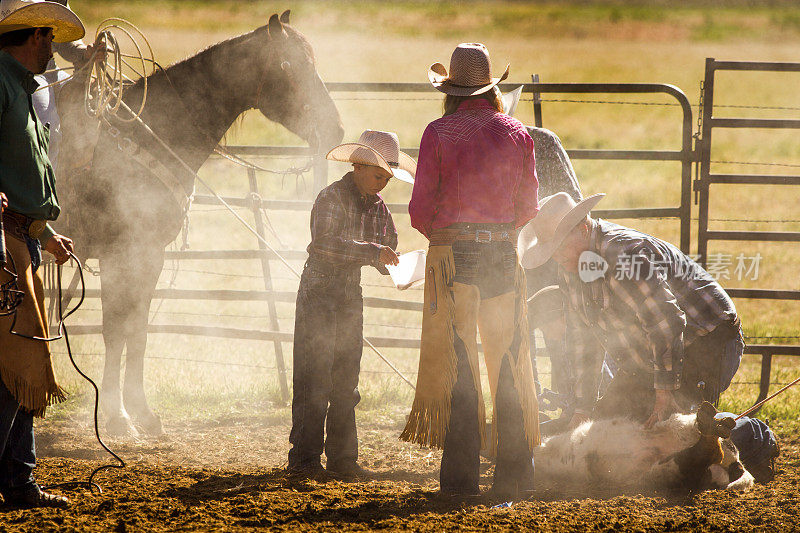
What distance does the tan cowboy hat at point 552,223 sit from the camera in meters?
3.74

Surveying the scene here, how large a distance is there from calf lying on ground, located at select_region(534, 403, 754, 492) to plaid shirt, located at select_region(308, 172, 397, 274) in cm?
140

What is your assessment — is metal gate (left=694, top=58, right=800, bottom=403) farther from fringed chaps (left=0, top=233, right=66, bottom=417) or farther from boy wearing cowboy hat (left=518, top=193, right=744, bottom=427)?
fringed chaps (left=0, top=233, right=66, bottom=417)

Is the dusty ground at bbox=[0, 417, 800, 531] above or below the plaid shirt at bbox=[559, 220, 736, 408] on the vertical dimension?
below

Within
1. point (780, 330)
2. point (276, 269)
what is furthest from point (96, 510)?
point (780, 330)

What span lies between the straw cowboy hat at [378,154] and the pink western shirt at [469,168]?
0.44 metres

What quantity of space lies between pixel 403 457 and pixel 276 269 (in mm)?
4783

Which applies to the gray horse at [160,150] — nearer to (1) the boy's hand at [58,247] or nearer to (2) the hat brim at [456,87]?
(2) the hat brim at [456,87]

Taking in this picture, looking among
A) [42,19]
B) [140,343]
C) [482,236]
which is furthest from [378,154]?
[140,343]

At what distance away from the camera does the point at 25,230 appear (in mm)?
3172

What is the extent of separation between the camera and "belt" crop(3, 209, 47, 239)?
3119 mm

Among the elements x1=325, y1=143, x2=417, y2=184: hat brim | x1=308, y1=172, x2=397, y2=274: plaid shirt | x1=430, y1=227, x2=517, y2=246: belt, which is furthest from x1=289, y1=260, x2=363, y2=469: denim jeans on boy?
x1=430, y1=227, x2=517, y2=246: belt

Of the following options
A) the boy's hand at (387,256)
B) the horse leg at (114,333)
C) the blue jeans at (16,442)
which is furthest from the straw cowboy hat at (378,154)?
the horse leg at (114,333)

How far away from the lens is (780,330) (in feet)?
25.6

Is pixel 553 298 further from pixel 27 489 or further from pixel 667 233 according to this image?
pixel 667 233
